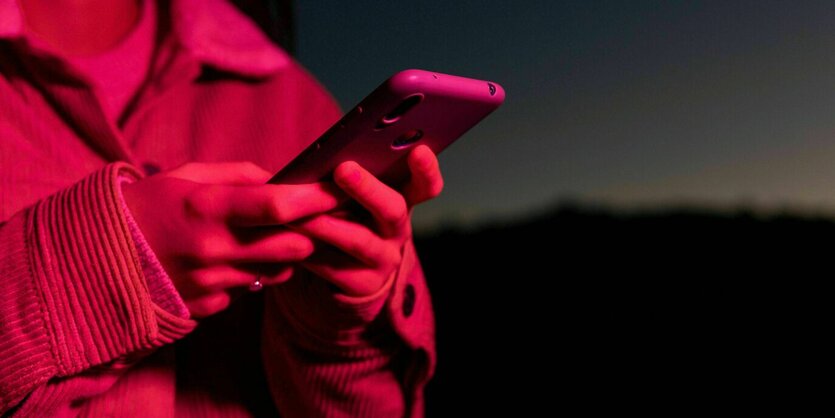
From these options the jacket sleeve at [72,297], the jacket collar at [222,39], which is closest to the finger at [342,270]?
the jacket sleeve at [72,297]

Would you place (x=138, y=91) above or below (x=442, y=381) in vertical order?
above

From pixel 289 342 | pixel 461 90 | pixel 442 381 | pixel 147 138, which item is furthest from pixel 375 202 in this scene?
pixel 442 381

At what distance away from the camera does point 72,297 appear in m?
0.38

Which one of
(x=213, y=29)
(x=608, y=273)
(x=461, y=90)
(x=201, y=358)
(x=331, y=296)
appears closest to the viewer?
(x=461, y=90)

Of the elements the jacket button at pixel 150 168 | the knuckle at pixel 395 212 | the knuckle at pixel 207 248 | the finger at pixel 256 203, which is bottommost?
the jacket button at pixel 150 168

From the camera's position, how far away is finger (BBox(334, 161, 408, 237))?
37 centimetres

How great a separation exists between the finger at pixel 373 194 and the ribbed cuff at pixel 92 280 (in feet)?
0.51

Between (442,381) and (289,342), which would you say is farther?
(442,381)

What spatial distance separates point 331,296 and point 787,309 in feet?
2.14

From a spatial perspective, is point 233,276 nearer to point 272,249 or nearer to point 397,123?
point 272,249

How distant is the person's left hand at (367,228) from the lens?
0.38m

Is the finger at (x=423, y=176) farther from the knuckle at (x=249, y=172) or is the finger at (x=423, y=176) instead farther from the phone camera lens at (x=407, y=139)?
the knuckle at (x=249, y=172)

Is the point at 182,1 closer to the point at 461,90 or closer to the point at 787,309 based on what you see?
the point at 461,90

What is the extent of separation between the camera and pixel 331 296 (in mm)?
465
